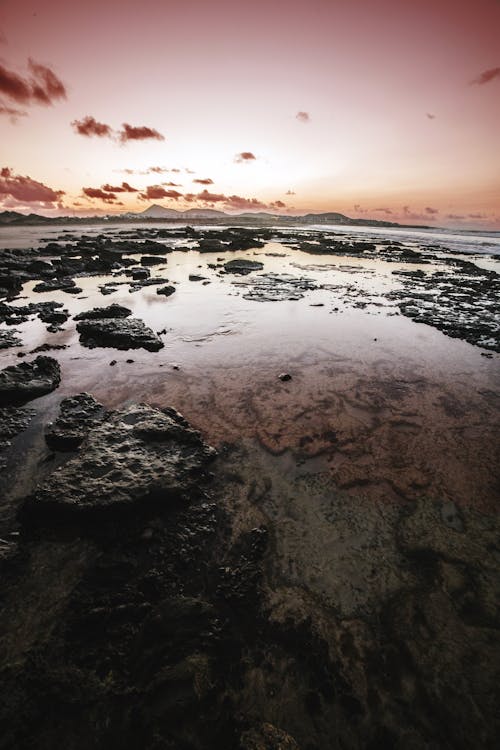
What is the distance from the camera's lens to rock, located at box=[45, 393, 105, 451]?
3900 millimetres

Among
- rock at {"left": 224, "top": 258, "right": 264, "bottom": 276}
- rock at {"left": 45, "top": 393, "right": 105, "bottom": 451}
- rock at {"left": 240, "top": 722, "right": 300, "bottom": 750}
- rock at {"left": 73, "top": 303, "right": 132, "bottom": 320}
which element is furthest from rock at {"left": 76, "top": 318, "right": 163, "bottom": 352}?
rock at {"left": 224, "top": 258, "right": 264, "bottom": 276}

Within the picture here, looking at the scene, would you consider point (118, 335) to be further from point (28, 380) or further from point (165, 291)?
point (165, 291)

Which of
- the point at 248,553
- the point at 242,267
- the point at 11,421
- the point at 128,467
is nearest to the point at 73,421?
the point at 11,421

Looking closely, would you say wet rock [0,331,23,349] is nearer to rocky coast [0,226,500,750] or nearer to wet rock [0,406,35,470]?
rocky coast [0,226,500,750]

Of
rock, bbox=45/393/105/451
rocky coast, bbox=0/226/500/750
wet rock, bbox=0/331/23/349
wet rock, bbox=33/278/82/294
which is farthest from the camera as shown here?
wet rock, bbox=33/278/82/294

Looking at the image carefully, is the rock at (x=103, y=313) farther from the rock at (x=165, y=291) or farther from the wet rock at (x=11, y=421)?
the wet rock at (x=11, y=421)

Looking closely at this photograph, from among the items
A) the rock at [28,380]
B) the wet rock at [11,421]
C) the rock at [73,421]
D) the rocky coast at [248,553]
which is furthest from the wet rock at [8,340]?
Result: the rock at [73,421]

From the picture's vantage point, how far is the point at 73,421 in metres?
4.27

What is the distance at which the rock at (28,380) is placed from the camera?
479cm

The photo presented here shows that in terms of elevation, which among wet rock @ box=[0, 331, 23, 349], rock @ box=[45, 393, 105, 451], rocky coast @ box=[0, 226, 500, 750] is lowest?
rocky coast @ box=[0, 226, 500, 750]

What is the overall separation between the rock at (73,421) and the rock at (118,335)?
2.22m

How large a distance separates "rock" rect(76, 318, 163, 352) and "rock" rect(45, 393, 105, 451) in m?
2.22

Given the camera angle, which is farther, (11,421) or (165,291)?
(165,291)

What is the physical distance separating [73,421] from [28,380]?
4.94 ft
